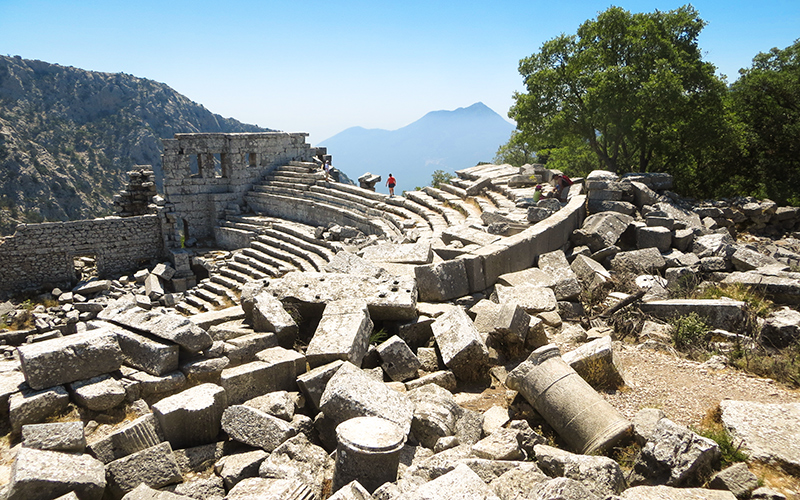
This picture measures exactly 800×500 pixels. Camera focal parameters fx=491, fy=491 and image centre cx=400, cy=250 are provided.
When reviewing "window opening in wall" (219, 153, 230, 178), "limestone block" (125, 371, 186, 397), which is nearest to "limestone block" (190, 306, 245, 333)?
"limestone block" (125, 371, 186, 397)

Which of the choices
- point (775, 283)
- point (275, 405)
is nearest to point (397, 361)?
point (275, 405)

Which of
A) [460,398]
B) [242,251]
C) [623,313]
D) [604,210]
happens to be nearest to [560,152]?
[604,210]

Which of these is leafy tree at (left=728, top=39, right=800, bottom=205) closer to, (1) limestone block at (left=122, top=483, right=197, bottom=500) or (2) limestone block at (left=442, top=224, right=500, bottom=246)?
(2) limestone block at (left=442, top=224, right=500, bottom=246)

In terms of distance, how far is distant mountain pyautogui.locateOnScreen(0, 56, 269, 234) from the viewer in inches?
1996

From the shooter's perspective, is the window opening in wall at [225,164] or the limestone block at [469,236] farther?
the window opening in wall at [225,164]

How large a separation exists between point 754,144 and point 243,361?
740 inches

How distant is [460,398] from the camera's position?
220 inches

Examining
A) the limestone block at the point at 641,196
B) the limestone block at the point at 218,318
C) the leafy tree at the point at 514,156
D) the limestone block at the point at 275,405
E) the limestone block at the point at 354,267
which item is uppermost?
the leafy tree at the point at 514,156

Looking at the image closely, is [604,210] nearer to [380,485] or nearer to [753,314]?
[753,314]

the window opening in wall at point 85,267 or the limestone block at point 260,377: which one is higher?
the limestone block at point 260,377

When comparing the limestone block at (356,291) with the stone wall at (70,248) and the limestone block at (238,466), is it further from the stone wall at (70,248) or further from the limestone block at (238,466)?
the stone wall at (70,248)

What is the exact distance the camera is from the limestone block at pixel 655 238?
9930 mm

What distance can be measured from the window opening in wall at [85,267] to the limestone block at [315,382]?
1870 cm

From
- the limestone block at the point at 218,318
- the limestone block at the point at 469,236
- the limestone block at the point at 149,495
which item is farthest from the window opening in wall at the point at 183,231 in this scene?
the limestone block at the point at 149,495
